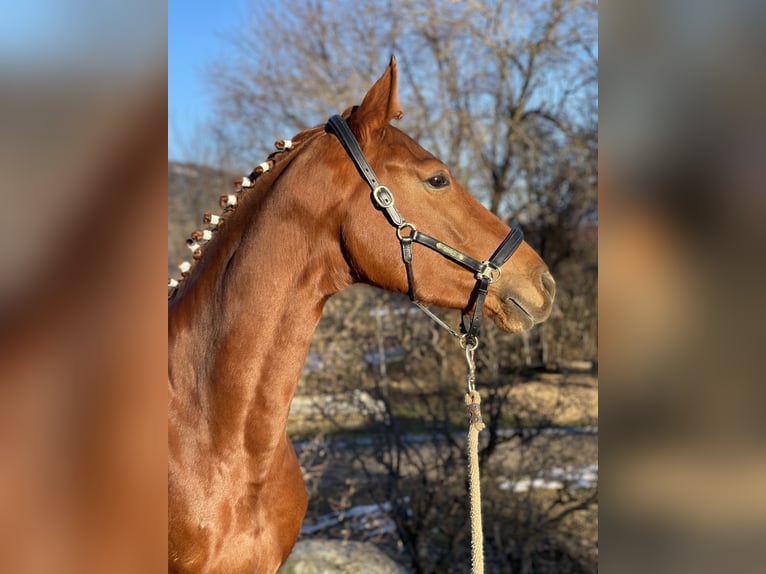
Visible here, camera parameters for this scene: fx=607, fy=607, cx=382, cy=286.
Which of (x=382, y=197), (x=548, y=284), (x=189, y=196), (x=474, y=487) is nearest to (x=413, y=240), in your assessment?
(x=382, y=197)

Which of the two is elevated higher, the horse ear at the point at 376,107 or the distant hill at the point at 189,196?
the distant hill at the point at 189,196

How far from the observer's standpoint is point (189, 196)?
8797mm

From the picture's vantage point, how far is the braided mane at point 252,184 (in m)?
1.99

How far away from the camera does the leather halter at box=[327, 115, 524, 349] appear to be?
189 centimetres

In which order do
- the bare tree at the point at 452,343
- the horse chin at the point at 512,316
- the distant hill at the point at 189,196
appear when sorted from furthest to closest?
the distant hill at the point at 189,196, the bare tree at the point at 452,343, the horse chin at the point at 512,316

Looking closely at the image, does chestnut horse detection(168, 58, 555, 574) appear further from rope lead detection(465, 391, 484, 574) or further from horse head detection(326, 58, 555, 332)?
rope lead detection(465, 391, 484, 574)

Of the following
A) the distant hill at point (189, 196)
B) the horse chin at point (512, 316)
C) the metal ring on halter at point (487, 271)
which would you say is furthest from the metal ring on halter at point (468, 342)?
the distant hill at point (189, 196)

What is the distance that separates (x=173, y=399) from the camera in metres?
1.84

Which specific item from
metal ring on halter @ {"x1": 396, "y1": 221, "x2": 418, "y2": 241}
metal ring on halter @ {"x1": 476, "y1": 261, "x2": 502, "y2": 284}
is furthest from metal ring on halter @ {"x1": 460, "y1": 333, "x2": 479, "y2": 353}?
metal ring on halter @ {"x1": 396, "y1": 221, "x2": 418, "y2": 241}

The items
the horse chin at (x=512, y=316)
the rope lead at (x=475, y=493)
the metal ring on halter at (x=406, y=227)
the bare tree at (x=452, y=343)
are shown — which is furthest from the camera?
the bare tree at (x=452, y=343)

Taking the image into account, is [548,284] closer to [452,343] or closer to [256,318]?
[256,318]

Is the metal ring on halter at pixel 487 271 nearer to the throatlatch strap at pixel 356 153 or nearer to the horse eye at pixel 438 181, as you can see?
the horse eye at pixel 438 181

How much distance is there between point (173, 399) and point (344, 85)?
5.50m
